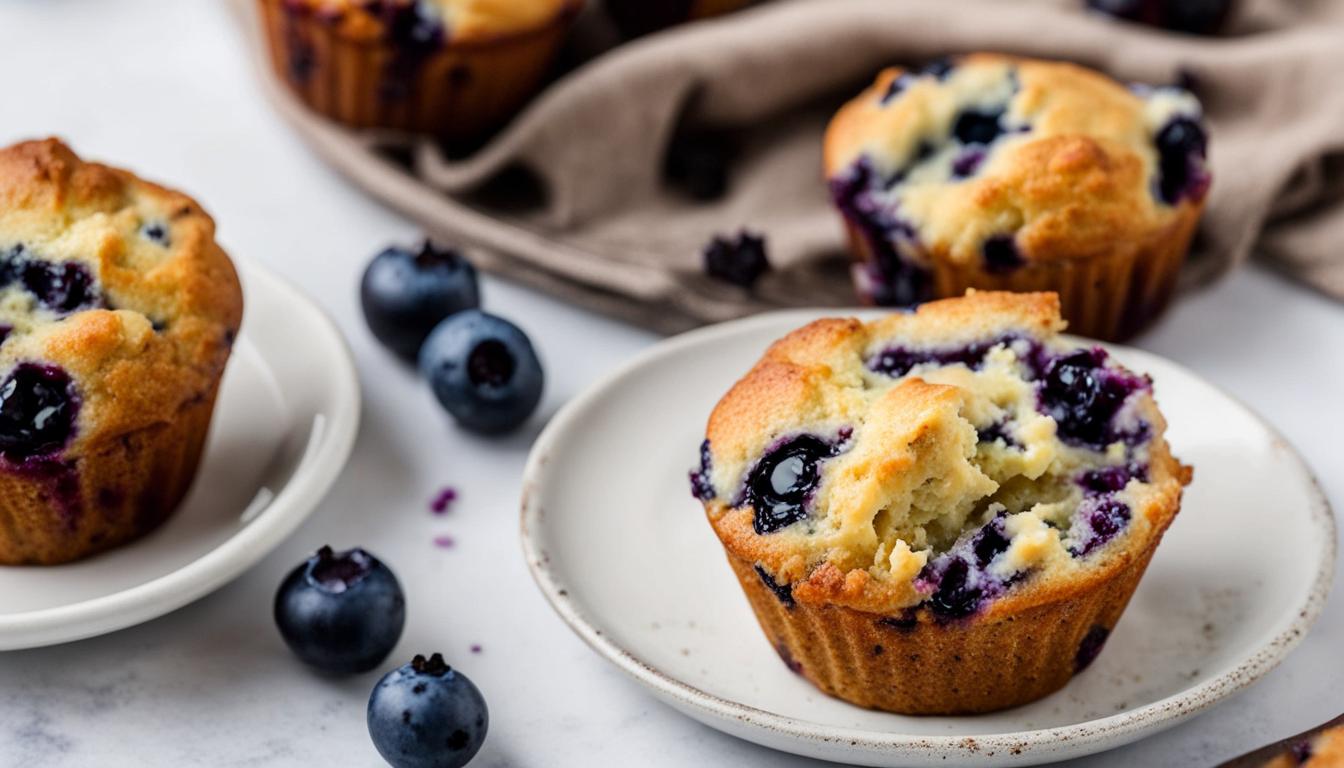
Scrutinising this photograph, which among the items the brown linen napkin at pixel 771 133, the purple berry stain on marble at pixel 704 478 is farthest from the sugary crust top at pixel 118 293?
the brown linen napkin at pixel 771 133

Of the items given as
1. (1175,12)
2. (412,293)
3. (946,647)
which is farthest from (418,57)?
(946,647)

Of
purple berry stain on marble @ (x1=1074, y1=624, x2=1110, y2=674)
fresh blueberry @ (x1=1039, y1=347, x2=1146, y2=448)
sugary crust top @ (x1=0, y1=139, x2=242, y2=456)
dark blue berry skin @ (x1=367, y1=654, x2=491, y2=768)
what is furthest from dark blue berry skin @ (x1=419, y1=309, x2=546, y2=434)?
purple berry stain on marble @ (x1=1074, y1=624, x2=1110, y2=674)

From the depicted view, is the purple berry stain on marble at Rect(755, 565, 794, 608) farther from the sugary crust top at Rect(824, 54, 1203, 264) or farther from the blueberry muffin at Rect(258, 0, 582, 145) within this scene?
the blueberry muffin at Rect(258, 0, 582, 145)

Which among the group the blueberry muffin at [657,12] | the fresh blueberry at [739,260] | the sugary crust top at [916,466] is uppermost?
the sugary crust top at [916,466]

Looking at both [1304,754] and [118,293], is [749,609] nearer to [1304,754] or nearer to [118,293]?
[1304,754]

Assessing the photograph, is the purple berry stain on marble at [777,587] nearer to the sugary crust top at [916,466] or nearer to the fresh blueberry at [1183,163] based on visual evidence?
the sugary crust top at [916,466]

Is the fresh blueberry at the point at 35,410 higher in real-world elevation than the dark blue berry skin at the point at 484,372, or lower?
higher
